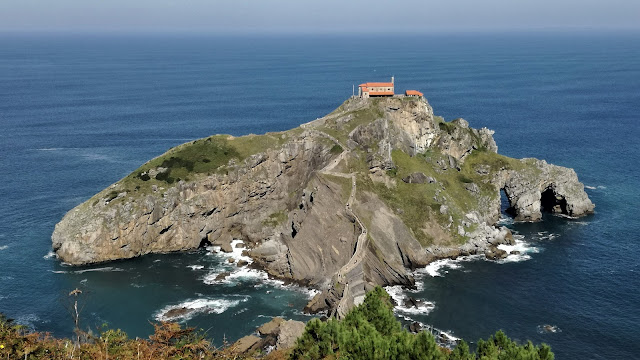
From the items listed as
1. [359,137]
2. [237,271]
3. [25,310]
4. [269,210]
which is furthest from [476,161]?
[25,310]

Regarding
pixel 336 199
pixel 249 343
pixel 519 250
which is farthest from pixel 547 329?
pixel 336 199

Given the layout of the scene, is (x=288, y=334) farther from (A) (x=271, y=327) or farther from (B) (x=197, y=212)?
(B) (x=197, y=212)

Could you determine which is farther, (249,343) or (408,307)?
(408,307)

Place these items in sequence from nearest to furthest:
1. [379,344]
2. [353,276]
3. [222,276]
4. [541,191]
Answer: [379,344] < [353,276] < [222,276] < [541,191]

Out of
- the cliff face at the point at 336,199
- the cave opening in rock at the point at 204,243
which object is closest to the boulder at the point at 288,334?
the cliff face at the point at 336,199

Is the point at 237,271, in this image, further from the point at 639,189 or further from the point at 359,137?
the point at 639,189

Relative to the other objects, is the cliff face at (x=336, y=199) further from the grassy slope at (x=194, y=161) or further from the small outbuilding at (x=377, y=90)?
the small outbuilding at (x=377, y=90)
